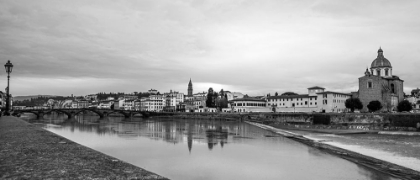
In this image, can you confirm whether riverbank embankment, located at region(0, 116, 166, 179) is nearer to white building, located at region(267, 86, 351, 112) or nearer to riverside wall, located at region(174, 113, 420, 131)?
A: riverside wall, located at region(174, 113, 420, 131)

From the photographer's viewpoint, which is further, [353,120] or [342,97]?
[342,97]

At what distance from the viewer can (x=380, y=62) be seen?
78.4 meters

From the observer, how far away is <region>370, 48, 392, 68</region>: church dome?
77938mm

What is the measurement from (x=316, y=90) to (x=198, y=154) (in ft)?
245

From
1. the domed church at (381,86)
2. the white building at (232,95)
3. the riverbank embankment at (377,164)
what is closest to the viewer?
the riverbank embankment at (377,164)

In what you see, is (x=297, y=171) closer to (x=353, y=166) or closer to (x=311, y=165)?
(x=311, y=165)

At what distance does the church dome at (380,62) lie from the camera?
77938 mm

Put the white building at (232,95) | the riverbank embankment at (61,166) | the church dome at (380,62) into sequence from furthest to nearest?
the white building at (232,95) < the church dome at (380,62) < the riverbank embankment at (61,166)

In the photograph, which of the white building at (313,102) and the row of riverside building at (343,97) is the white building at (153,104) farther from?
the white building at (313,102)

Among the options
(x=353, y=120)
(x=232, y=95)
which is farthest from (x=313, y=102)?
(x=232, y=95)

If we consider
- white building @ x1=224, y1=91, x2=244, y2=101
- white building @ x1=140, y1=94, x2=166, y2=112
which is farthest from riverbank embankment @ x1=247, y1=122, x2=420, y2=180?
white building @ x1=140, y1=94, x2=166, y2=112

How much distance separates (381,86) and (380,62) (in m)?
10.3

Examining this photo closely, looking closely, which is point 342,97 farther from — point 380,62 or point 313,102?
point 380,62

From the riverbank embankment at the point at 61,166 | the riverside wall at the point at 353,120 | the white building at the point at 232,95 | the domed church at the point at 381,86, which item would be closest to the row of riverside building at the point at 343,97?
the domed church at the point at 381,86
